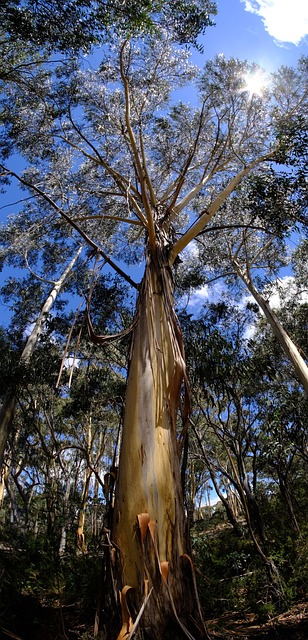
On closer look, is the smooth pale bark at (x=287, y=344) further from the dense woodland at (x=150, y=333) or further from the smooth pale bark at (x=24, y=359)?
the smooth pale bark at (x=24, y=359)

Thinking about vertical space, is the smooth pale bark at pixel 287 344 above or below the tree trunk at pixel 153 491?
above

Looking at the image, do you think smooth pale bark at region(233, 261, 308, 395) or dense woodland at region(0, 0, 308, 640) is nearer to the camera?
dense woodland at region(0, 0, 308, 640)

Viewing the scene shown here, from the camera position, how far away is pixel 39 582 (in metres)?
4.33

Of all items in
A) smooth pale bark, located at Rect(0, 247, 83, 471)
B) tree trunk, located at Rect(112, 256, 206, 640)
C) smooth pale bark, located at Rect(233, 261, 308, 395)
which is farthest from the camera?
smooth pale bark, located at Rect(233, 261, 308, 395)

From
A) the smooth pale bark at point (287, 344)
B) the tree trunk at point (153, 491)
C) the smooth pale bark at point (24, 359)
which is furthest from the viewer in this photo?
the smooth pale bark at point (287, 344)

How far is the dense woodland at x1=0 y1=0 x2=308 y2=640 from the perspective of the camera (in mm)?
2209

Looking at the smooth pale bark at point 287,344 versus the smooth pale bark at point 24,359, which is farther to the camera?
the smooth pale bark at point 287,344

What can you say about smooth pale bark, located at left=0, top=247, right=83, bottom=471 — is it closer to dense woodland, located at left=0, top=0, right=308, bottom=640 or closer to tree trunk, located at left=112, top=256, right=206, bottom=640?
dense woodland, located at left=0, top=0, right=308, bottom=640

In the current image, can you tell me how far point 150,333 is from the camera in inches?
112

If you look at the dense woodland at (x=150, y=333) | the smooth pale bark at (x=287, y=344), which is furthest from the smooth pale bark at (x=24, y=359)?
the smooth pale bark at (x=287, y=344)

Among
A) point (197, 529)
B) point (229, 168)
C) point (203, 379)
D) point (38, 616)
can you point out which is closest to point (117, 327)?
point (203, 379)

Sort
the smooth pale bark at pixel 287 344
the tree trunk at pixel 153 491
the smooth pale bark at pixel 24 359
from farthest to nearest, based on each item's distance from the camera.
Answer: the smooth pale bark at pixel 287 344
the smooth pale bark at pixel 24 359
the tree trunk at pixel 153 491

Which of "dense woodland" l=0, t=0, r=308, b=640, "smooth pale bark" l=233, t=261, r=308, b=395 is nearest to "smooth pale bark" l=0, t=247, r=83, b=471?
"dense woodland" l=0, t=0, r=308, b=640

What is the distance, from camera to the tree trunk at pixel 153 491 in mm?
1812
